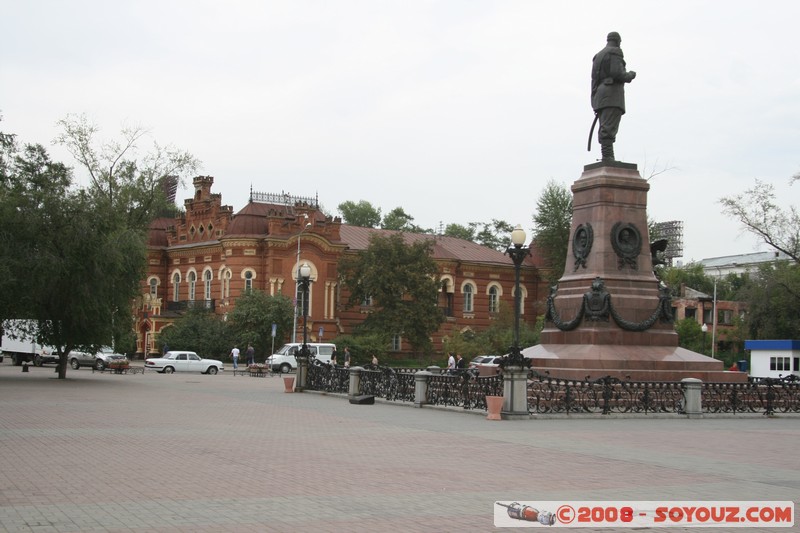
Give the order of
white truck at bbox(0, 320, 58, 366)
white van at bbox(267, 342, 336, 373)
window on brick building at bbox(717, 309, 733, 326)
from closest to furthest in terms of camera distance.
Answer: white van at bbox(267, 342, 336, 373), white truck at bbox(0, 320, 58, 366), window on brick building at bbox(717, 309, 733, 326)

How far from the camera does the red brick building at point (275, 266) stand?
2594 inches

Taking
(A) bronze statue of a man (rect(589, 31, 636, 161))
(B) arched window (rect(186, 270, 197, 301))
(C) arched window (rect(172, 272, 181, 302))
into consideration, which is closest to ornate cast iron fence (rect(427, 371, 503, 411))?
(A) bronze statue of a man (rect(589, 31, 636, 161))

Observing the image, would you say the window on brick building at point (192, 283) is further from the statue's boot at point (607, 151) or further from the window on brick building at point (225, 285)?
the statue's boot at point (607, 151)

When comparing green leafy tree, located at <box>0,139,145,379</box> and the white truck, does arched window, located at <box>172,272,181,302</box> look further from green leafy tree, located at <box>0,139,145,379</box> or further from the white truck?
green leafy tree, located at <box>0,139,145,379</box>

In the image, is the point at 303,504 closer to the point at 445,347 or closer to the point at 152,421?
the point at 152,421

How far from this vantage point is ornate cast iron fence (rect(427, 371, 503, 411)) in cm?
2362

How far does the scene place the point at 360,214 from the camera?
108938 millimetres

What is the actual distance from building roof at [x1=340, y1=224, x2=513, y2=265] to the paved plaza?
4918 centimetres

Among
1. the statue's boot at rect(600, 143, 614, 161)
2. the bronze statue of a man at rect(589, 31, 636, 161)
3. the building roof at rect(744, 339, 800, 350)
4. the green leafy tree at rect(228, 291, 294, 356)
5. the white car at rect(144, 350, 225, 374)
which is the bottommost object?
the white car at rect(144, 350, 225, 374)

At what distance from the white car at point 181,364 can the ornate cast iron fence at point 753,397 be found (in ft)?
112

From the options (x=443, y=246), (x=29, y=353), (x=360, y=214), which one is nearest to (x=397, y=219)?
(x=360, y=214)

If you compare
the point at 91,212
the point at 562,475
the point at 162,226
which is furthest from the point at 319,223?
the point at 562,475

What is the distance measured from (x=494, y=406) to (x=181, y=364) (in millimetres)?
35005

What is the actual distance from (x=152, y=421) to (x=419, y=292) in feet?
152
